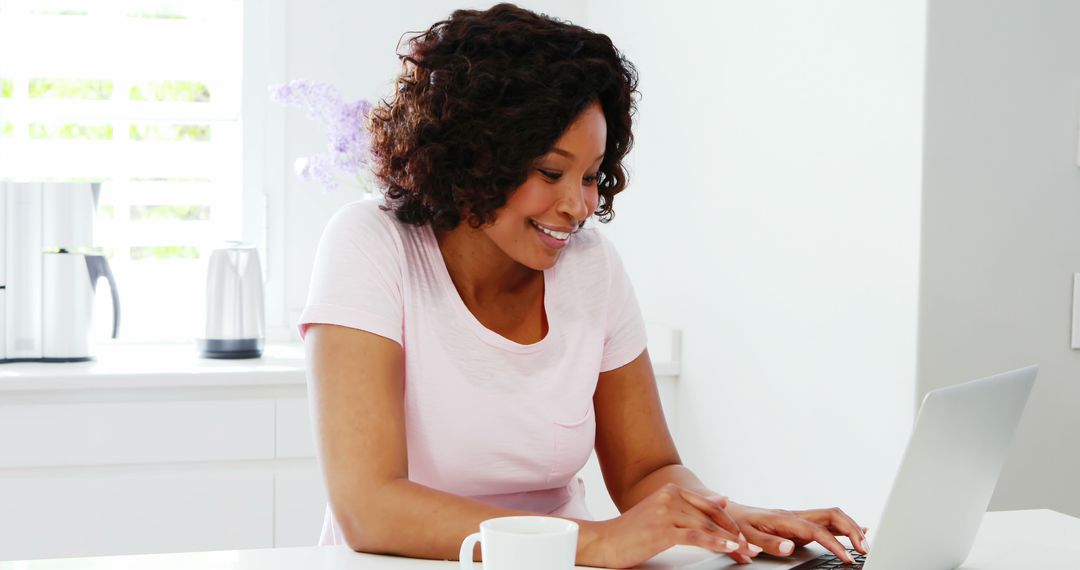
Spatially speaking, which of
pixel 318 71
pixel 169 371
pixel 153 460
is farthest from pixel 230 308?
pixel 318 71

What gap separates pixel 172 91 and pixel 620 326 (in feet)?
5.54

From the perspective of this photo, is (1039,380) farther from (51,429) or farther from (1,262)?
(1,262)

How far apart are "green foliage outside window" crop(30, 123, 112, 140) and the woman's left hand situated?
6.83 feet

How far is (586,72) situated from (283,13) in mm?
1645

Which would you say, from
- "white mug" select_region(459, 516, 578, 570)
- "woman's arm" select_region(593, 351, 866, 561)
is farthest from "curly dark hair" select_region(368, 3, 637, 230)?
"white mug" select_region(459, 516, 578, 570)

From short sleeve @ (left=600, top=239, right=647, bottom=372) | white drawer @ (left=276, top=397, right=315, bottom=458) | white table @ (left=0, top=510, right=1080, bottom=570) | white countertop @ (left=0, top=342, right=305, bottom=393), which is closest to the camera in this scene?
white table @ (left=0, top=510, right=1080, bottom=570)

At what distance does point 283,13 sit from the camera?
8.92 ft

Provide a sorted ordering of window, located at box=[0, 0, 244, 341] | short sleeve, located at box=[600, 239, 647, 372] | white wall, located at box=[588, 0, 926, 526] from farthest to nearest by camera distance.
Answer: window, located at box=[0, 0, 244, 341] < white wall, located at box=[588, 0, 926, 526] < short sleeve, located at box=[600, 239, 647, 372]

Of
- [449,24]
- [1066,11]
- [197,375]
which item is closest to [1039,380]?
[1066,11]

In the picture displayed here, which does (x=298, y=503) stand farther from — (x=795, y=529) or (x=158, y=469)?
(x=795, y=529)

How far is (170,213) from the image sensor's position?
2.70 metres

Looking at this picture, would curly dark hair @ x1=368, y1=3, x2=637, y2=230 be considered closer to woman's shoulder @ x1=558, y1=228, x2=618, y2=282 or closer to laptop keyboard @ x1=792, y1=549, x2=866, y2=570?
woman's shoulder @ x1=558, y1=228, x2=618, y2=282

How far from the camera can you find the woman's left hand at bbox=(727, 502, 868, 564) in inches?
40.2

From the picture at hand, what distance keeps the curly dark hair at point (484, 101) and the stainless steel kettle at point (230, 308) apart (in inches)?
45.4
